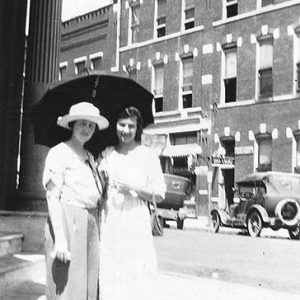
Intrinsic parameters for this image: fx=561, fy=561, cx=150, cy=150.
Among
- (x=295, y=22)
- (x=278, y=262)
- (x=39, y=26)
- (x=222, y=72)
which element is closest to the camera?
(x=39, y=26)

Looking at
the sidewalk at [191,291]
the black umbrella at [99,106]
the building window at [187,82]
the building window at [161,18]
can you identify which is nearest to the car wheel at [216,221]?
the building window at [187,82]

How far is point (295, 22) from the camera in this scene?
2003 cm

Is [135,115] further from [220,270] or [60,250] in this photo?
[220,270]

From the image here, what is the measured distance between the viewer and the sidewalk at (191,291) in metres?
5.34

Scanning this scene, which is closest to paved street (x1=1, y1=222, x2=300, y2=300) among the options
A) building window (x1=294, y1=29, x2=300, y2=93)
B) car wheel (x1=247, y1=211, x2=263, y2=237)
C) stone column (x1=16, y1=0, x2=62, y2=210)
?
car wheel (x1=247, y1=211, x2=263, y2=237)

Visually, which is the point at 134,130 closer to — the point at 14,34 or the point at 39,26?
the point at 39,26

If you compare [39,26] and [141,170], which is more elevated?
[39,26]

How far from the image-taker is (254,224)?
1530 cm

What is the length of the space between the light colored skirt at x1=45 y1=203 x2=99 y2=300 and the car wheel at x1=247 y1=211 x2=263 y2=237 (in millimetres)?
11990

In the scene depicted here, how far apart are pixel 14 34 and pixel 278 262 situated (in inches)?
233

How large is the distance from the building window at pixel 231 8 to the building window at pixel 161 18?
332 cm

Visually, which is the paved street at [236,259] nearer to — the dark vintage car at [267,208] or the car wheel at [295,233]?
the car wheel at [295,233]

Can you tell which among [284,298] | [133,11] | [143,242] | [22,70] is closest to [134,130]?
[143,242]

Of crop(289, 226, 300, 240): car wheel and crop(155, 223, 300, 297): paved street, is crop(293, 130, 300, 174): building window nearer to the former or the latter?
crop(289, 226, 300, 240): car wheel
